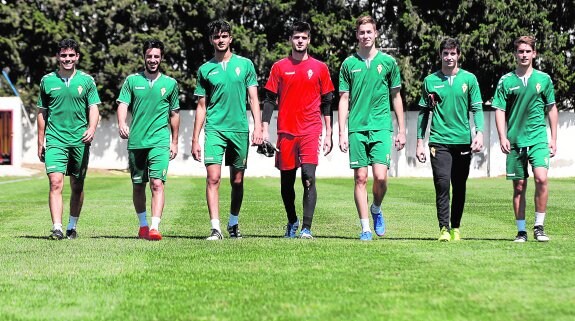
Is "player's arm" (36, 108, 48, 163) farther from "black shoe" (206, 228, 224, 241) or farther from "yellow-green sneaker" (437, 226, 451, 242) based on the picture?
"yellow-green sneaker" (437, 226, 451, 242)

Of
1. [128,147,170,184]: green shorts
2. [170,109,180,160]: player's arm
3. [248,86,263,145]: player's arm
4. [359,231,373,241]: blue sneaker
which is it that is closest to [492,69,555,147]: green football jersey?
[359,231,373,241]: blue sneaker

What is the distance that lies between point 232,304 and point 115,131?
4408 cm

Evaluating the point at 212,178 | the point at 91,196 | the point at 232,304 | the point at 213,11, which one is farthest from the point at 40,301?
the point at 213,11

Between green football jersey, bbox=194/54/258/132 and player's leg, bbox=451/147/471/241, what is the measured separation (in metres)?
2.23

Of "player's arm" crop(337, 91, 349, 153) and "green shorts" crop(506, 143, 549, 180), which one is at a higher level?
"player's arm" crop(337, 91, 349, 153)

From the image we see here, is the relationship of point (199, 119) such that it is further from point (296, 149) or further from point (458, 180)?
point (458, 180)

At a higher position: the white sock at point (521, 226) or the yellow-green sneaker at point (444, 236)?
the white sock at point (521, 226)

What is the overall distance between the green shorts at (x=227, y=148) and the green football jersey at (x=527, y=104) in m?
2.66

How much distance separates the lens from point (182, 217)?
643 inches

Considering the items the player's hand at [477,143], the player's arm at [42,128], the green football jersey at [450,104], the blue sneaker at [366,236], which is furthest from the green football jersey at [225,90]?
the player's hand at [477,143]

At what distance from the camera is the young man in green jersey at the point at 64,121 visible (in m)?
11.9

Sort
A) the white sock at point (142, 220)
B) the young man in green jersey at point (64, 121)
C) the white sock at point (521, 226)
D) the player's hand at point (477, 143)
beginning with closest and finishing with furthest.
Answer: the player's hand at point (477, 143) < the white sock at point (521, 226) < the young man in green jersey at point (64, 121) < the white sock at point (142, 220)

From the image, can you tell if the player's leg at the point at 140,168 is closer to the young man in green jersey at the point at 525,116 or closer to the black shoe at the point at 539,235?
the young man in green jersey at the point at 525,116

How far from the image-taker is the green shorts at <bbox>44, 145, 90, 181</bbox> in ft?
39.2
